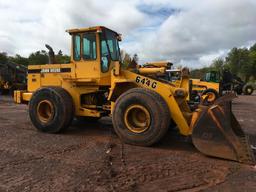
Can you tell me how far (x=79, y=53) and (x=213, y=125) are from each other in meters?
3.96

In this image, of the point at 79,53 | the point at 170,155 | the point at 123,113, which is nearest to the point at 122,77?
the point at 123,113

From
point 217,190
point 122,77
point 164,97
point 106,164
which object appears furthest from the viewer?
point 122,77

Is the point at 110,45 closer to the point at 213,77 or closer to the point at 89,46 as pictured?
the point at 89,46

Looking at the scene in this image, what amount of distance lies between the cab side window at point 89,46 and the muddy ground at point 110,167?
82.0 inches

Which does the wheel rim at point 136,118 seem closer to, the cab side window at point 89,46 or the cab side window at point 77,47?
the cab side window at point 89,46

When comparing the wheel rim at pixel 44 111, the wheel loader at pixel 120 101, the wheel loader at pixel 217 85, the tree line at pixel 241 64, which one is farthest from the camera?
the tree line at pixel 241 64

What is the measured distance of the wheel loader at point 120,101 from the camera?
514 cm

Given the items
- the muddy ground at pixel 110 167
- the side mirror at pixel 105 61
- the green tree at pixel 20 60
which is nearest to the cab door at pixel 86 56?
the side mirror at pixel 105 61

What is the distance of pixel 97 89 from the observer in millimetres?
7461

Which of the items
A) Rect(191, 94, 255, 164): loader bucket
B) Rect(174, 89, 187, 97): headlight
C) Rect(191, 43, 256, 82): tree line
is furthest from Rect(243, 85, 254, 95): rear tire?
Rect(191, 43, 256, 82): tree line

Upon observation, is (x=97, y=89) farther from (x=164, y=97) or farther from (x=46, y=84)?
(x=164, y=97)

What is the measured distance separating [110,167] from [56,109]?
308 centimetres

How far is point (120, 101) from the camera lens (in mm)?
6234

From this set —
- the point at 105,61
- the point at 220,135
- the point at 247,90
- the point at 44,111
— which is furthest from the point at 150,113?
the point at 247,90
